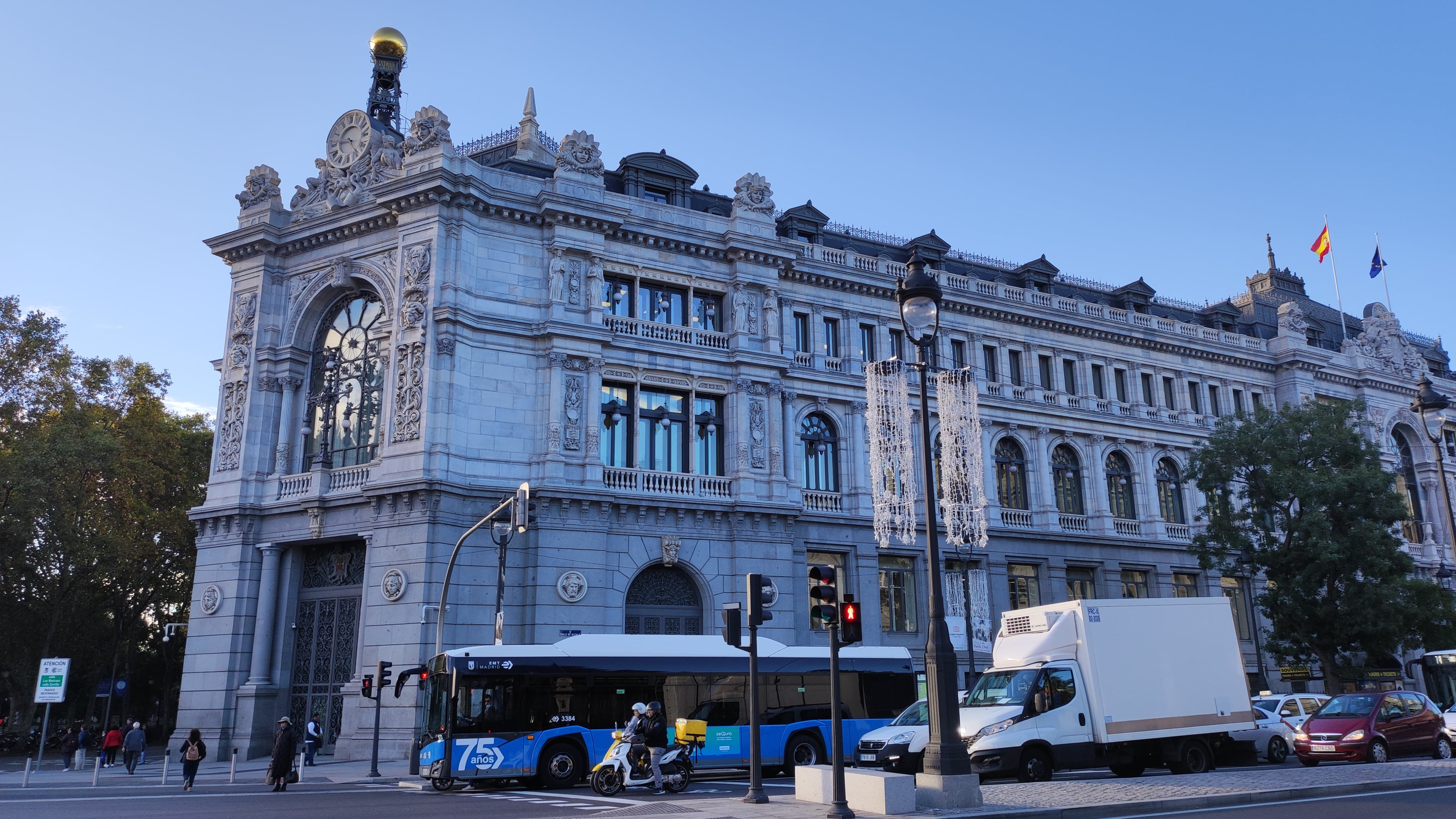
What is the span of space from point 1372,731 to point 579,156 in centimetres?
2695

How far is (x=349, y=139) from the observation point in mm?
36094

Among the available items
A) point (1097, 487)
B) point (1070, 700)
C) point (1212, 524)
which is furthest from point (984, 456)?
point (1070, 700)

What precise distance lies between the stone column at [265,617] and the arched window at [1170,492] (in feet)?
114

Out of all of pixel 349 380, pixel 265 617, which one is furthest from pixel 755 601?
pixel 349 380

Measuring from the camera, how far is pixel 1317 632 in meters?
38.4

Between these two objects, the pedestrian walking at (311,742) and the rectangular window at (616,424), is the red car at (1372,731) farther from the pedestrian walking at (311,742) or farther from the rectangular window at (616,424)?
the pedestrian walking at (311,742)

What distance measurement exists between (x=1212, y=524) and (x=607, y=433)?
2281 cm

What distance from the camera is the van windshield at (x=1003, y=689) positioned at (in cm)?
1923

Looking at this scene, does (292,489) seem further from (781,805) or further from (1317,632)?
(1317,632)

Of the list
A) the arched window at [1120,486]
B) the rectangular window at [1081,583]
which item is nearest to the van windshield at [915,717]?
the rectangular window at [1081,583]

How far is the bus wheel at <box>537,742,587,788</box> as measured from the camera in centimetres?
2219

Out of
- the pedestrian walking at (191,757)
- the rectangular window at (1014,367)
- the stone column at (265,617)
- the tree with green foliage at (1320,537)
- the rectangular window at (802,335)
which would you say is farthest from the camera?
the rectangular window at (1014,367)

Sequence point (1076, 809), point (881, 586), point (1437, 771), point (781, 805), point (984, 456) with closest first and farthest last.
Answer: point (1076, 809) < point (781, 805) < point (1437, 771) < point (881, 586) < point (984, 456)

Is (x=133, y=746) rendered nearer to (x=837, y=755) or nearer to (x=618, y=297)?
(x=618, y=297)
